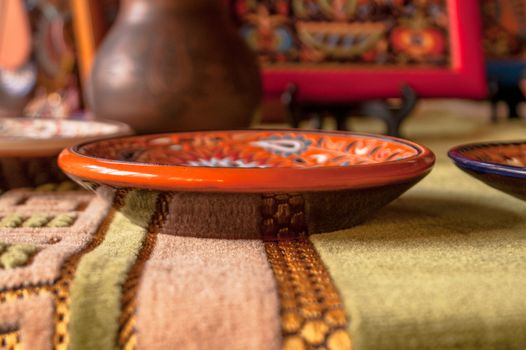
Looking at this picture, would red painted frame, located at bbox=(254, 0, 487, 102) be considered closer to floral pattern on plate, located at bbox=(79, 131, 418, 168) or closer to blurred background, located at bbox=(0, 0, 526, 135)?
blurred background, located at bbox=(0, 0, 526, 135)

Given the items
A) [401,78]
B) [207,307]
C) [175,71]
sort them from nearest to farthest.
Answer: [207,307]
[175,71]
[401,78]

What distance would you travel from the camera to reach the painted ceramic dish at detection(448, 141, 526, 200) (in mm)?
313

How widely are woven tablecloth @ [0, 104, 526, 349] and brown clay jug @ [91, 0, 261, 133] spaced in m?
0.28

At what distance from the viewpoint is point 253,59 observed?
66 cm

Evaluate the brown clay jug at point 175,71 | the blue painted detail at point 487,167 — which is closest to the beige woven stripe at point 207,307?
the blue painted detail at point 487,167

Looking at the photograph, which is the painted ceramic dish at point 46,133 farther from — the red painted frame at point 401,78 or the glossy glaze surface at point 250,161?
the red painted frame at point 401,78

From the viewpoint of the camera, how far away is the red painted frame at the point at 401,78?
2.80 feet

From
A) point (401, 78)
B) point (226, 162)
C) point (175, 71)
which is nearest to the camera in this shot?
point (226, 162)

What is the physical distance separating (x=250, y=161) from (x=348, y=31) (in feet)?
1.58

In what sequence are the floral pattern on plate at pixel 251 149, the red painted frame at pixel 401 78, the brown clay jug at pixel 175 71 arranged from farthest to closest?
the red painted frame at pixel 401 78 < the brown clay jug at pixel 175 71 < the floral pattern on plate at pixel 251 149

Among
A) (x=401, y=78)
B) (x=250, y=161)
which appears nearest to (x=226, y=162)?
(x=250, y=161)

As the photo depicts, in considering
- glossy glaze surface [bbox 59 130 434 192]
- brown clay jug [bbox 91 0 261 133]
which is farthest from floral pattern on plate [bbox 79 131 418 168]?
brown clay jug [bbox 91 0 261 133]

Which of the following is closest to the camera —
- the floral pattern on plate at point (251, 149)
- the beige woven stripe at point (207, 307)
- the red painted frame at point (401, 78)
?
the beige woven stripe at point (207, 307)

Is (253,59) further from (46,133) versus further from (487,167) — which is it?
(487,167)
